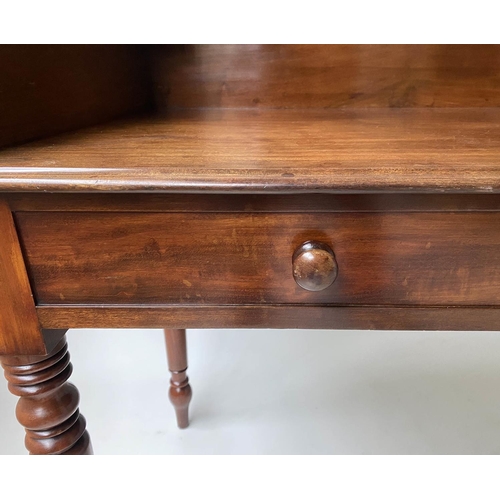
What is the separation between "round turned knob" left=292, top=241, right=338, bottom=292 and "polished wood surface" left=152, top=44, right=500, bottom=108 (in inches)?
15.6

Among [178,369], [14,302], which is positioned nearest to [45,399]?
[14,302]

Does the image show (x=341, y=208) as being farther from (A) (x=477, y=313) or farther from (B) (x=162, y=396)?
(B) (x=162, y=396)

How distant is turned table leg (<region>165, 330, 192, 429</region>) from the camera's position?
100 centimetres

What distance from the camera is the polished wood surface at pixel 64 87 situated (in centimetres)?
47

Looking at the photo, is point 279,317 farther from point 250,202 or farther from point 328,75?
point 328,75

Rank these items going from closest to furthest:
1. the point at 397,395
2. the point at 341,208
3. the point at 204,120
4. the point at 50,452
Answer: the point at 341,208, the point at 50,452, the point at 204,120, the point at 397,395

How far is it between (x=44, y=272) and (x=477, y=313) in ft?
1.36

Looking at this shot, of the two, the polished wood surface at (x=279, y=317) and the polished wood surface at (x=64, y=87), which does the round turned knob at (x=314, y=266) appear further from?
the polished wood surface at (x=64, y=87)

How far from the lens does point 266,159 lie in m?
0.42

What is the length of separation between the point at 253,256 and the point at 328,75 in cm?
42

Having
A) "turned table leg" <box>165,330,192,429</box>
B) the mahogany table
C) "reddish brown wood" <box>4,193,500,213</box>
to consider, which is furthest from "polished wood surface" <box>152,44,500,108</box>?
"turned table leg" <box>165,330,192,429</box>

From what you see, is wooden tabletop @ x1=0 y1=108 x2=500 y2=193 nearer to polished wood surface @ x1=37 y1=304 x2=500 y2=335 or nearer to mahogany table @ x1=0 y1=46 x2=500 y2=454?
mahogany table @ x1=0 y1=46 x2=500 y2=454

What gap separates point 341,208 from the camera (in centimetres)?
41
